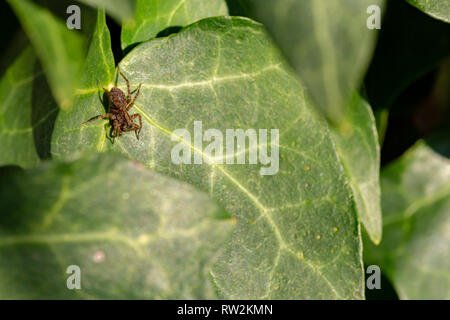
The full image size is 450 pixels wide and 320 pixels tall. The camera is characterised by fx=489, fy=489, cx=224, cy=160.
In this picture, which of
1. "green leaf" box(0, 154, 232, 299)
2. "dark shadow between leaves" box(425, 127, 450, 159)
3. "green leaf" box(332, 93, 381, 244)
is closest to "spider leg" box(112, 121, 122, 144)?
"green leaf" box(0, 154, 232, 299)

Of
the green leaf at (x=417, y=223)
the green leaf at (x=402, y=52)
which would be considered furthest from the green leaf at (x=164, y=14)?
the green leaf at (x=417, y=223)

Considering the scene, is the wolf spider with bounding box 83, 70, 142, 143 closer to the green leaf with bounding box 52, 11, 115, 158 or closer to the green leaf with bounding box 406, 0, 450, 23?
the green leaf with bounding box 52, 11, 115, 158

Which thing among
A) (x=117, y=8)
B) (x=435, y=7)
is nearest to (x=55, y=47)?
(x=117, y=8)

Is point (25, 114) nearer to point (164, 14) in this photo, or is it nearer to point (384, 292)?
point (164, 14)

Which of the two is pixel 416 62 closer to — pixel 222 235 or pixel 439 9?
pixel 439 9

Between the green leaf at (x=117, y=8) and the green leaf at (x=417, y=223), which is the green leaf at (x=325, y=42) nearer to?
the green leaf at (x=117, y=8)

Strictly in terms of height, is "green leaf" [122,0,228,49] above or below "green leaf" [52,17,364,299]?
above
